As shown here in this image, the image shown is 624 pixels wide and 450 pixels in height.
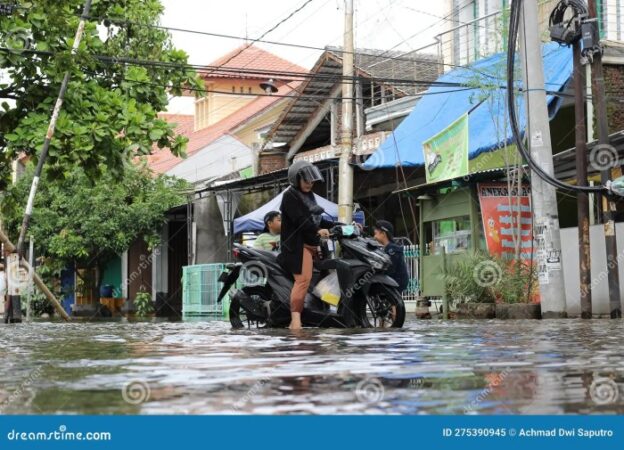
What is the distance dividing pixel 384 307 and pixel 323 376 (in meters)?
5.57

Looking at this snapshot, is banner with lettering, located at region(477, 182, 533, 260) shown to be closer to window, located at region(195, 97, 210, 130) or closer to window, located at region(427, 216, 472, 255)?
window, located at region(427, 216, 472, 255)

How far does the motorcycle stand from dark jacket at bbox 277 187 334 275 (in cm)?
27

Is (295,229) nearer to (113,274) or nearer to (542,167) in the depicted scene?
(542,167)

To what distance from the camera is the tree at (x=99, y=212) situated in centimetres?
3036

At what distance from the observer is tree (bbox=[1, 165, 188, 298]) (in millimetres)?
30359

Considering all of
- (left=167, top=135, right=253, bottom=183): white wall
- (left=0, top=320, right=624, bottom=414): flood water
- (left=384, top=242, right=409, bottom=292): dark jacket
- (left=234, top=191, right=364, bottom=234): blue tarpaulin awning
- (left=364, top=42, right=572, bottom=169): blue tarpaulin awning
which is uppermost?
(left=167, top=135, right=253, bottom=183): white wall

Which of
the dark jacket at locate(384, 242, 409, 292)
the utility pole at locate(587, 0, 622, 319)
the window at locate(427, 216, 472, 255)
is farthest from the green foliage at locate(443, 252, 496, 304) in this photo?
the dark jacket at locate(384, 242, 409, 292)

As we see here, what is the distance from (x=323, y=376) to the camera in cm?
503

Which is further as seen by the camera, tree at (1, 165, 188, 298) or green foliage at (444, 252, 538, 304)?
tree at (1, 165, 188, 298)

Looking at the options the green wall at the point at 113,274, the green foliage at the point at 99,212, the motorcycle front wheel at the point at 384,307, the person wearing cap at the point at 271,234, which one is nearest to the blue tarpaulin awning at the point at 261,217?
the green foliage at the point at 99,212
